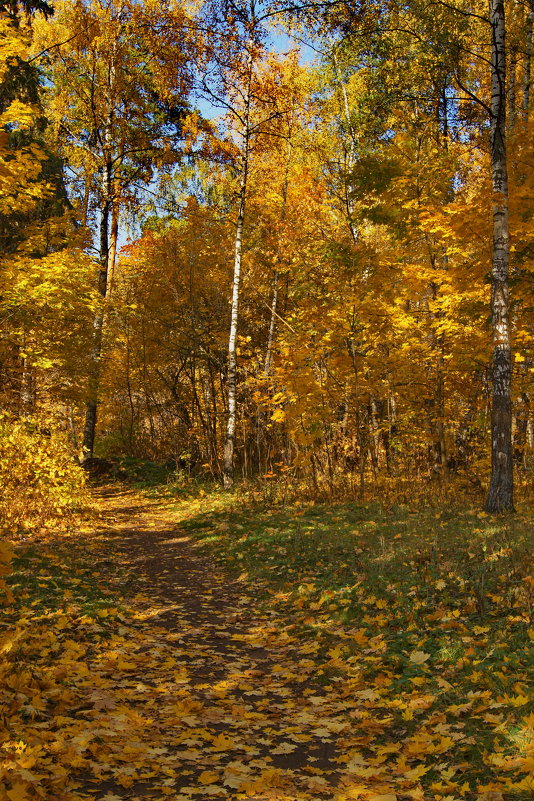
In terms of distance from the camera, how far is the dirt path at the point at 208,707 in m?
3.50

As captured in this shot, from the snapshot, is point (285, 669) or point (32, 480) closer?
point (285, 669)

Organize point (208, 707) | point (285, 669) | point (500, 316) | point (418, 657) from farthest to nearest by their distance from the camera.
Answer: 1. point (500, 316)
2. point (285, 669)
3. point (418, 657)
4. point (208, 707)

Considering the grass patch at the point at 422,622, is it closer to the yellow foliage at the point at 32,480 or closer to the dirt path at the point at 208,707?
the dirt path at the point at 208,707

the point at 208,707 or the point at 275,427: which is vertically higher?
the point at 275,427

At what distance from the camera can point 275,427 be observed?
1559 cm

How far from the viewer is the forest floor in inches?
137

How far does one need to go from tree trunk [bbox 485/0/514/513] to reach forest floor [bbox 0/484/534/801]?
67 centimetres

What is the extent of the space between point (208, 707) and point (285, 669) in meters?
1.03

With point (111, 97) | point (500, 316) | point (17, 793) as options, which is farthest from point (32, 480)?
point (111, 97)

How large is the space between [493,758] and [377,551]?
450 cm

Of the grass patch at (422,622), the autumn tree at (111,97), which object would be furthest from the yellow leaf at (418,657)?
the autumn tree at (111,97)

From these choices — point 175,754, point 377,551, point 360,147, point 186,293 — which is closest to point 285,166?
point 360,147

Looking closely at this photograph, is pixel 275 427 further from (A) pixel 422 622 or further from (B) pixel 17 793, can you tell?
(B) pixel 17 793

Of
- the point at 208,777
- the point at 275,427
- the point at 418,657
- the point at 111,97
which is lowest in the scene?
the point at 208,777
